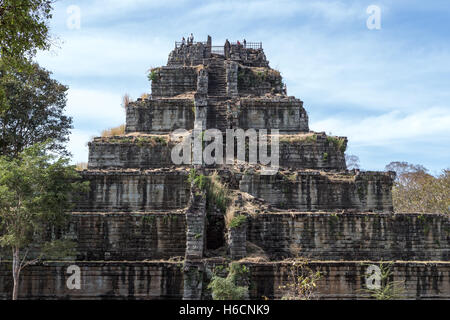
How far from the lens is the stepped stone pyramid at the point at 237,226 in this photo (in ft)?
64.0

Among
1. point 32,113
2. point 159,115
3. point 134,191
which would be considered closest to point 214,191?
point 134,191

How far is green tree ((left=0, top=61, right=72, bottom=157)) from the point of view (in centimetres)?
3280

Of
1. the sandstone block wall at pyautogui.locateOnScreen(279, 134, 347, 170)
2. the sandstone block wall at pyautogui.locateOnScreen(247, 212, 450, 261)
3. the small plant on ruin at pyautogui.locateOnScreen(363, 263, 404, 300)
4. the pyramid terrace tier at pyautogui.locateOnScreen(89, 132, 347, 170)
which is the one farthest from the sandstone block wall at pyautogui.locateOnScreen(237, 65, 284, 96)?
the small plant on ruin at pyautogui.locateOnScreen(363, 263, 404, 300)

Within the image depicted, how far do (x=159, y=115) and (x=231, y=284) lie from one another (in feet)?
48.8

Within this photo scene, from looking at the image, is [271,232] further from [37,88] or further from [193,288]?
[37,88]

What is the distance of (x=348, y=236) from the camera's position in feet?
72.6

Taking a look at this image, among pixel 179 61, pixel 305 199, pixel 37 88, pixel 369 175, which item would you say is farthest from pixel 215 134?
pixel 37 88

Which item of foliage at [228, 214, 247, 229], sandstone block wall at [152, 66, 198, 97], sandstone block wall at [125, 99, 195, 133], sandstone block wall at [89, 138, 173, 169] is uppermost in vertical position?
sandstone block wall at [152, 66, 198, 97]

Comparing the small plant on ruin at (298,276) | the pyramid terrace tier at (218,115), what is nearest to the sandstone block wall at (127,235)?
the small plant on ruin at (298,276)

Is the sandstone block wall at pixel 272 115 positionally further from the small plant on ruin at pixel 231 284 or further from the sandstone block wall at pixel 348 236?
the small plant on ruin at pixel 231 284

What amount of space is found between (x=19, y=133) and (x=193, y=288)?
802 inches

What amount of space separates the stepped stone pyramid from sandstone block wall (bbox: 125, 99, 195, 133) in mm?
59

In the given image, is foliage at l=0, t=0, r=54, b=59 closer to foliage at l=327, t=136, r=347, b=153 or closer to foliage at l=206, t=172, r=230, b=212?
foliage at l=206, t=172, r=230, b=212

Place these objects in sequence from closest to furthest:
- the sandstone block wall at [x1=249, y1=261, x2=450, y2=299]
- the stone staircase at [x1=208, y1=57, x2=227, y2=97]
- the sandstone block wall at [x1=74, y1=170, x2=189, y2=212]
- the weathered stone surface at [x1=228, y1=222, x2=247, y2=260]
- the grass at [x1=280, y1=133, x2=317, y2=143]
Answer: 1. the sandstone block wall at [x1=249, y1=261, x2=450, y2=299]
2. the weathered stone surface at [x1=228, y1=222, x2=247, y2=260]
3. the sandstone block wall at [x1=74, y1=170, x2=189, y2=212]
4. the grass at [x1=280, y1=133, x2=317, y2=143]
5. the stone staircase at [x1=208, y1=57, x2=227, y2=97]
